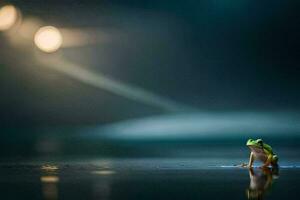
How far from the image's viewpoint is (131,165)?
5.88 m

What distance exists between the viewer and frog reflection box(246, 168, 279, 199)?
3.87 metres

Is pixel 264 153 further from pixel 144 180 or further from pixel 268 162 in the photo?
pixel 144 180

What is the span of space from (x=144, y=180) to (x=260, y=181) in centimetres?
81

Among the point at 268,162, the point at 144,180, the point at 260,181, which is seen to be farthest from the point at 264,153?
the point at 144,180

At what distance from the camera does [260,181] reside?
4.58 meters

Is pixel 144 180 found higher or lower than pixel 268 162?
lower

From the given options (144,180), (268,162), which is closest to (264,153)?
(268,162)

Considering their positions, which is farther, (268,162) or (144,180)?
(268,162)

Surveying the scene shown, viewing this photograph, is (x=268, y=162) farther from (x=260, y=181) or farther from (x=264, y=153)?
(x=260, y=181)

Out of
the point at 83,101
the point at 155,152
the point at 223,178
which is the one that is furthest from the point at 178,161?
the point at 83,101

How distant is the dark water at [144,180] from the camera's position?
387cm

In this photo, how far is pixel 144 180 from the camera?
466 cm

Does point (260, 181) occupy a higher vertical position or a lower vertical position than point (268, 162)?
lower

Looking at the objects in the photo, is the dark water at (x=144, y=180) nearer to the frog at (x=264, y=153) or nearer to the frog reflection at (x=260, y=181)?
the frog reflection at (x=260, y=181)
